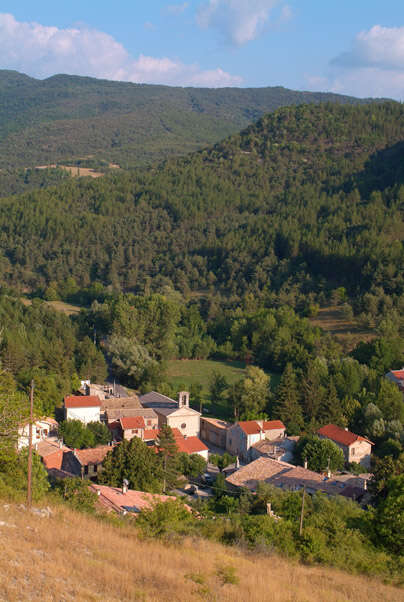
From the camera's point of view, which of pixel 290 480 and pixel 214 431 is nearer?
pixel 290 480

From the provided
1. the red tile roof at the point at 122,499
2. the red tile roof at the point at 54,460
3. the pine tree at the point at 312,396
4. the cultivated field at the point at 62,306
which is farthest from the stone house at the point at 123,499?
the cultivated field at the point at 62,306

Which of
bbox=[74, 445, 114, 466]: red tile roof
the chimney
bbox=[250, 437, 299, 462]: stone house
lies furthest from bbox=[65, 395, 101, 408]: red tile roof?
bbox=[250, 437, 299, 462]: stone house

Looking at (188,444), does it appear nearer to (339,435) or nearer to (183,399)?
(183,399)

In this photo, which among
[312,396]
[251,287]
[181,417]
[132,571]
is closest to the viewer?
[132,571]

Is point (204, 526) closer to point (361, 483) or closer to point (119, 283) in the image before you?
point (361, 483)

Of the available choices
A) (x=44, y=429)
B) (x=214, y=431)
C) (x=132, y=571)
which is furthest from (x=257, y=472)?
(x=132, y=571)

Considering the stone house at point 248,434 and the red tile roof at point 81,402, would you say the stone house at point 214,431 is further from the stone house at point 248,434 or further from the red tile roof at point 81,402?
the red tile roof at point 81,402

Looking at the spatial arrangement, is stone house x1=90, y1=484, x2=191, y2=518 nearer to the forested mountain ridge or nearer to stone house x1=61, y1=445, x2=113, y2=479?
stone house x1=61, y1=445, x2=113, y2=479
